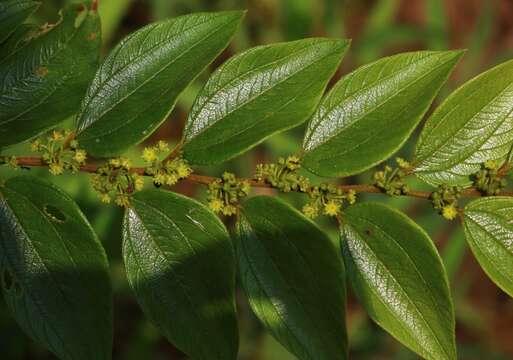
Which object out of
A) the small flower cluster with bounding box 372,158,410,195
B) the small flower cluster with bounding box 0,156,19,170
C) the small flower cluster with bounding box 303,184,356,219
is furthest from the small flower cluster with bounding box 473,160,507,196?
the small flower cluster with bounding box 0,156,19,170

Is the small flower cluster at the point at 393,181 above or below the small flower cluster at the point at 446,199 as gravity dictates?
above

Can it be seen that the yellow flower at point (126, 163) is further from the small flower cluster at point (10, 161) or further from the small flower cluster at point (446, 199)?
the small flower cluster at point (446, 199)

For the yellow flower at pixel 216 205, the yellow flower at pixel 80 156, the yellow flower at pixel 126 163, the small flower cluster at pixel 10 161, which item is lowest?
the yellow flower at pixel 216 205

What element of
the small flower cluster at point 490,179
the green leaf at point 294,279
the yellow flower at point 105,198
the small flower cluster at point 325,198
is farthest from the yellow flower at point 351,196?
the yellow flower at point 105,198

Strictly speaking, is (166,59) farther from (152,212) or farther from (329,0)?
(329,0)

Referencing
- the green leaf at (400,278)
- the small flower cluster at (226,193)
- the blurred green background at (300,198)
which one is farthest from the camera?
the blurred green background at (300,198)

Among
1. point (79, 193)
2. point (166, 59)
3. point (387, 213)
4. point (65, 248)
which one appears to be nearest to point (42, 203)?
point (65, 248)

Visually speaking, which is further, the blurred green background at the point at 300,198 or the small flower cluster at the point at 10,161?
the blurred green background at the point at 300,198
